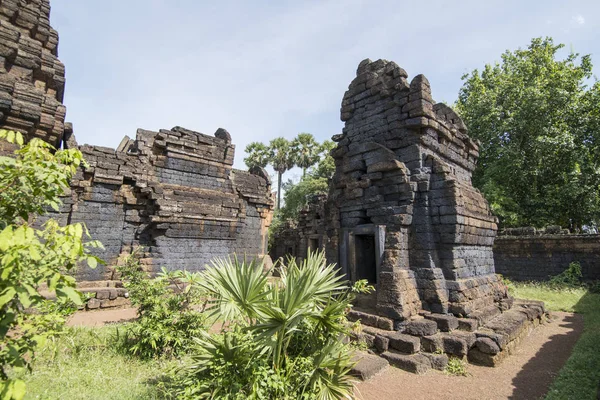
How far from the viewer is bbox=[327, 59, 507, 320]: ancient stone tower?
6.68m

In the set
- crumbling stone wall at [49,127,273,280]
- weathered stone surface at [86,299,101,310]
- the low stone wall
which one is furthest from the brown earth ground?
the low stone wall

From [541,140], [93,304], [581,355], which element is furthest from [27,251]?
[541,140]

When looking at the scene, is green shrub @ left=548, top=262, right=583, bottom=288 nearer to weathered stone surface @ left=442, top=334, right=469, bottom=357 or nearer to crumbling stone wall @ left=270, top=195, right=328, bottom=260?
crumbling stone wall @ left=270, top=195, right=328, bottom=260

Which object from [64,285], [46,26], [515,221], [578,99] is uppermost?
[578,99]

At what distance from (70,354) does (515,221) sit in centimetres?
2250

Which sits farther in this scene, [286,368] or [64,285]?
[286,368]

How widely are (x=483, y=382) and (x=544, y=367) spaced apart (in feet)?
5.21

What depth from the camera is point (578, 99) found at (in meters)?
20.0

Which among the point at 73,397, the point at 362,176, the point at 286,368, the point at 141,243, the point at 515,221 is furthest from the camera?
the point at 515,221

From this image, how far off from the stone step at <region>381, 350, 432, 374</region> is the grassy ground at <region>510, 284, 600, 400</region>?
161 cm

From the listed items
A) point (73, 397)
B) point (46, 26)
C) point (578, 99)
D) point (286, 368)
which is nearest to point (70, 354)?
point (73, 397)

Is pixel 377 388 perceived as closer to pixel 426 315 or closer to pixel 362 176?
pixel 426 315

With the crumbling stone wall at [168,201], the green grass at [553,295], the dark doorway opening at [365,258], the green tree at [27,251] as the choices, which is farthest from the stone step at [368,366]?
the green grass at [553,295]

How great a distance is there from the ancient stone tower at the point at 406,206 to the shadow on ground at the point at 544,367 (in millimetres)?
1205
